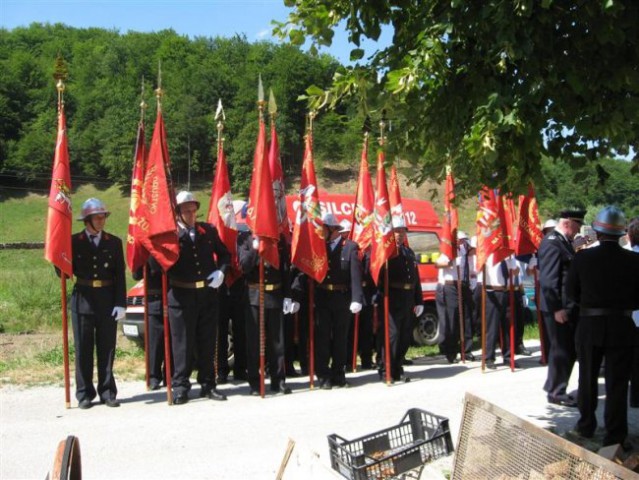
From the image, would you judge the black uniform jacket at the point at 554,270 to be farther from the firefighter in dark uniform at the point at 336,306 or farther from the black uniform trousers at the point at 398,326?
the firefighter in dark uniform at the point at 336,306

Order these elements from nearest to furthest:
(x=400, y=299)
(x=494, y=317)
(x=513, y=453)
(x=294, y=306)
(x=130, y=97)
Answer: (x=513, y=453)
(x=294, y=306)
(x=400, y=299)
(x=494, y=317)
(x=130, y=97)

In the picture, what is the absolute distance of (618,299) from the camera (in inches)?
229

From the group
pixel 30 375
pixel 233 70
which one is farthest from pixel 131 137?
pixel 30 375

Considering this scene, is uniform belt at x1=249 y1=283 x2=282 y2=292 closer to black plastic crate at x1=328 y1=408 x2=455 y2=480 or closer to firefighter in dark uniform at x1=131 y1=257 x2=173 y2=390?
firefighter in dark uniform at x1=131 y1=257 x2=173 y2=390

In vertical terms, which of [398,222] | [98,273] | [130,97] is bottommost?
[98,273]

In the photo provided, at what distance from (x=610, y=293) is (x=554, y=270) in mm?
1378

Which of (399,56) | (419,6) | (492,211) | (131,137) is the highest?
(131,137)

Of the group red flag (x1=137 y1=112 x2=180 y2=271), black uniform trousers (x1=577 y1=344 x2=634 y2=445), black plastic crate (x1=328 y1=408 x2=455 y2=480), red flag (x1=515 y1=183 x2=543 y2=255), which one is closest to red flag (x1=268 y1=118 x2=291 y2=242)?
red flag (x1=137 y1=112 x2=180 y2=271)

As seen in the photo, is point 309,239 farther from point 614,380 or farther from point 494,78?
point 494,78

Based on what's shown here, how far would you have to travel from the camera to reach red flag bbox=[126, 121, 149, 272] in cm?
812

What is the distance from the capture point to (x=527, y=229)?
396 inches

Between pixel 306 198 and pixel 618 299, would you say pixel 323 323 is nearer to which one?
pixel 306 198

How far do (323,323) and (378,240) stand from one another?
1.30 m

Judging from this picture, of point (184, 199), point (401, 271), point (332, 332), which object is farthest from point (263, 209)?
point (401, 271)
